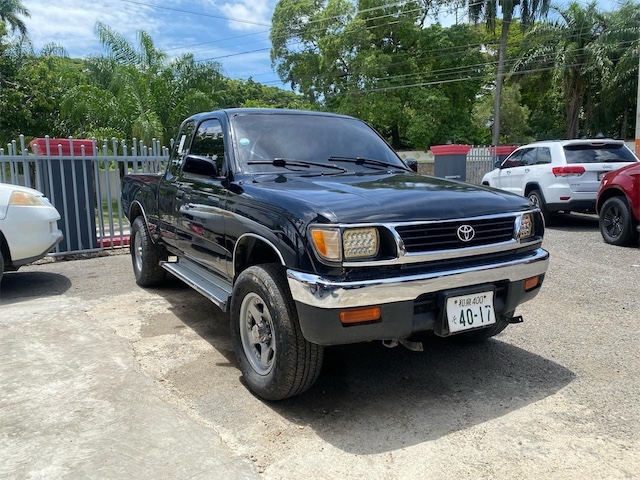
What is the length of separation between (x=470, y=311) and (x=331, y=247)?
0.96 meters

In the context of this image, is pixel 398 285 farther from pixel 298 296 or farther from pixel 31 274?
pixel 31 274

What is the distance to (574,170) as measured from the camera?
9.83 metres

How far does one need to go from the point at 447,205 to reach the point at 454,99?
1252 inches

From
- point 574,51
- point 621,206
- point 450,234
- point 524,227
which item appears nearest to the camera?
point 450,234

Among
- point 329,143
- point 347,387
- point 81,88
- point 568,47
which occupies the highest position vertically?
point 568,47

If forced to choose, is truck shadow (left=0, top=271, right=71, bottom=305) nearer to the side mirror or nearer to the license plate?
the side mirror

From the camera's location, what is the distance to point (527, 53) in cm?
2916

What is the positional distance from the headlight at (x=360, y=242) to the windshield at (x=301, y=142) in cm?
130

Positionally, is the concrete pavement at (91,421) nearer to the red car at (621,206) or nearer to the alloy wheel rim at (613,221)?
the red car at (621,206)

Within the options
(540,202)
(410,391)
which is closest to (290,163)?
(410,391)

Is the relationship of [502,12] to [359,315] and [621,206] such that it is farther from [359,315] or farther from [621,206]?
[359,315]

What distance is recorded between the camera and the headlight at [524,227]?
344cm

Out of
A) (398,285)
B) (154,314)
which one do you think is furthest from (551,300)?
(154,314)

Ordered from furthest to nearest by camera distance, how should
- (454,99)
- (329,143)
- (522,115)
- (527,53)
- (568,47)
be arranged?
(522,115) → (454,99) → (527,53) → (568,47) → (329,143)
